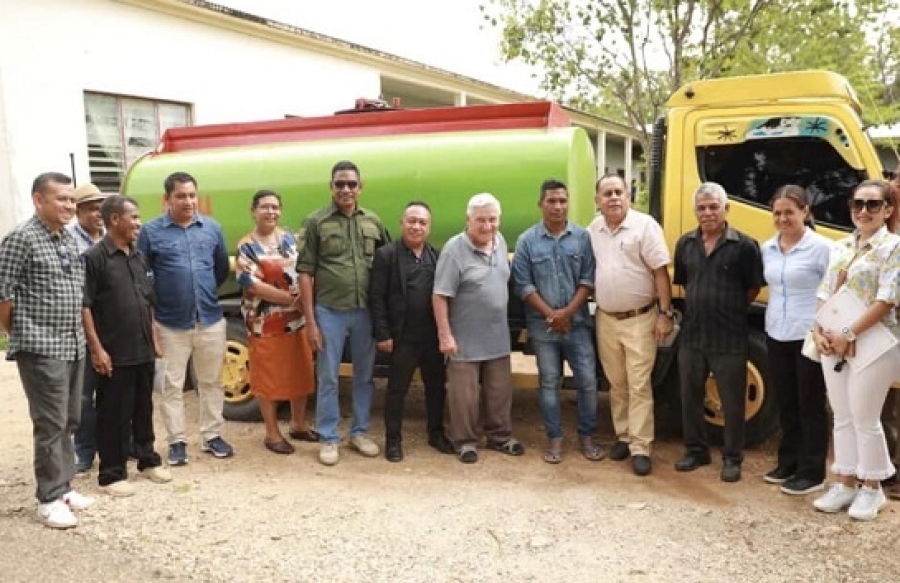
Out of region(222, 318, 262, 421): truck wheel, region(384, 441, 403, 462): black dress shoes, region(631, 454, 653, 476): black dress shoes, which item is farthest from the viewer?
region(222, 318, 262, 421): truck wheel

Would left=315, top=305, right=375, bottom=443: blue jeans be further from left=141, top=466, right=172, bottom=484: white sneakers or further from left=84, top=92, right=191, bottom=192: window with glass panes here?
left=84, top=92, right=191, bottom=192: window with glass panes

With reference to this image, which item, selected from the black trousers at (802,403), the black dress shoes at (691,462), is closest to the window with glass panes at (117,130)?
the black dress shoes at (691,462)

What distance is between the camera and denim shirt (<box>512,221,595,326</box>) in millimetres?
4578

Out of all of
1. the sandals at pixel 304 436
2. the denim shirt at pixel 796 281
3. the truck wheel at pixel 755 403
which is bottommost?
the sandals at pixel 304 436

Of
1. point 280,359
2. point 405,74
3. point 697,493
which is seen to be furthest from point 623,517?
point 405,74

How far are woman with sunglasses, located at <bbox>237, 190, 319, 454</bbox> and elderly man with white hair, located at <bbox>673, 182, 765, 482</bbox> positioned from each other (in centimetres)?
247

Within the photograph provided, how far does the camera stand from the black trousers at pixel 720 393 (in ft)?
14.2

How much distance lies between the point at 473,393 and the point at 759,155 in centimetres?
234

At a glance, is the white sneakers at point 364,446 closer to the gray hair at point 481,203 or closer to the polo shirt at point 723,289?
the gray hair at point 481,203

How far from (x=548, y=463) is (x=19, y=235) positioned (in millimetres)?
3248

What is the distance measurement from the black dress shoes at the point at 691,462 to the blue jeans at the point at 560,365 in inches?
23.7

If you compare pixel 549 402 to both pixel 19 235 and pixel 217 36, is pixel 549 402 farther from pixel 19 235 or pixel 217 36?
pixel 217 36

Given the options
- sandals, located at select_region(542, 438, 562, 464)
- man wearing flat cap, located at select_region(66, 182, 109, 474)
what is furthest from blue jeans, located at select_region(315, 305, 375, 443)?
man wearing flat cap, located at select_region(66, 182, 109, 474)

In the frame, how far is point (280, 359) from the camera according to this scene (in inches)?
194
